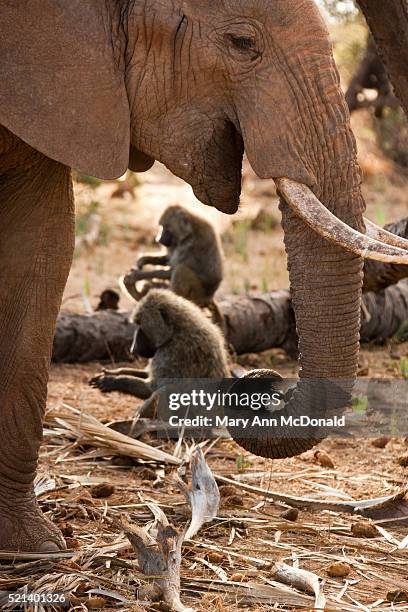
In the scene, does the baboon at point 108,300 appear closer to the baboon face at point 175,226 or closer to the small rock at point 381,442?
the baboon face at point 175,226

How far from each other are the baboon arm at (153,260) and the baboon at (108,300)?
41 cm

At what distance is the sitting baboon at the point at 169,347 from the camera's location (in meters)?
7.12

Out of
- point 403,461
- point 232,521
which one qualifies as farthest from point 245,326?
point 232,521

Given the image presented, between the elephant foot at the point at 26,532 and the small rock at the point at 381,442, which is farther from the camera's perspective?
the small rock at the point at 381,442

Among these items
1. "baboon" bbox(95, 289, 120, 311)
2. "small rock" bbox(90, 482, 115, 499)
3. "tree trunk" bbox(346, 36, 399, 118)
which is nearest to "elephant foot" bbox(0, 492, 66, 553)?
"small rock" bbox(90, 482, 115, 499)

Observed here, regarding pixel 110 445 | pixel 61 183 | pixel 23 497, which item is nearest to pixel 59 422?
pixel 110 445

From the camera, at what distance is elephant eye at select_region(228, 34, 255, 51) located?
13.5 feet

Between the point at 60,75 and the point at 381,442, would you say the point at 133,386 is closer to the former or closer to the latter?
the point at 381,442

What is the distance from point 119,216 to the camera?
13.3 meters

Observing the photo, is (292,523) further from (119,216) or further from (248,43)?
(119,216)

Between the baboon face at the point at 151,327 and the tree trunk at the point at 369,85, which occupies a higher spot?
the tree trunk at the point at 369,85

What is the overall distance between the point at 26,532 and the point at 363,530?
142cm

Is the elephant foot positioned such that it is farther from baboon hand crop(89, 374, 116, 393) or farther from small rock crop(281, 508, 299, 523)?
baboon hand crop(89, 374, 116, 393)

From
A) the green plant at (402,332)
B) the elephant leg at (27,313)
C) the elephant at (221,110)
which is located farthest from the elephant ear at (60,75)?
the green plant at (402,332)
